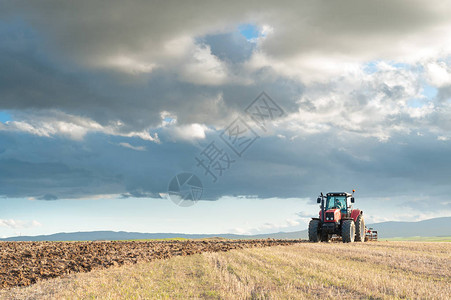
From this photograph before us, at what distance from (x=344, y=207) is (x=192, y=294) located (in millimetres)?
26664

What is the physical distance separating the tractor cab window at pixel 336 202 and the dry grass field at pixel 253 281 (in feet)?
54.3

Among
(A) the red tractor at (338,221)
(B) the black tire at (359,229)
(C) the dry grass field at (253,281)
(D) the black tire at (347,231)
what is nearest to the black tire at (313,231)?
(A) the red tractor at (338,221)

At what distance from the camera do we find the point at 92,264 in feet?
61.9

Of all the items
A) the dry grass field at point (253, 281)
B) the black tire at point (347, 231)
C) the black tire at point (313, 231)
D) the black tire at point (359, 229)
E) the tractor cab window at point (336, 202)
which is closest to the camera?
the dry grass field at point (253, 281)

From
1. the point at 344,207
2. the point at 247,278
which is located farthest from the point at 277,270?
the point at 344,207

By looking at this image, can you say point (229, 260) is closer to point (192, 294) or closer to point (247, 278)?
point (247, 278)

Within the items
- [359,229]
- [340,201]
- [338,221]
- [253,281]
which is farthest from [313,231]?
[253,281]

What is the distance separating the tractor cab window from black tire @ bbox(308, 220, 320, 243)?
6.85ft

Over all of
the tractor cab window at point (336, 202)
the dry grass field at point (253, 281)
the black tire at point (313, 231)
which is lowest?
the dry grass field at point (253, 281)

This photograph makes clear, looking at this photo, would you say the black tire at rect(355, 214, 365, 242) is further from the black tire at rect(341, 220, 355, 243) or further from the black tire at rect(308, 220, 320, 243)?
the black tire at rect(308, 220, 320, 243)

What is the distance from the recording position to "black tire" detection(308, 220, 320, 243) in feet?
113

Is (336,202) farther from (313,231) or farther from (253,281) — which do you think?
(253,281)

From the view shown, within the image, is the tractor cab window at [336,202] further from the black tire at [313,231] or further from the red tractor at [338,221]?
the black tire at [313,231]

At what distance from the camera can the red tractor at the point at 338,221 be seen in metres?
33.8
